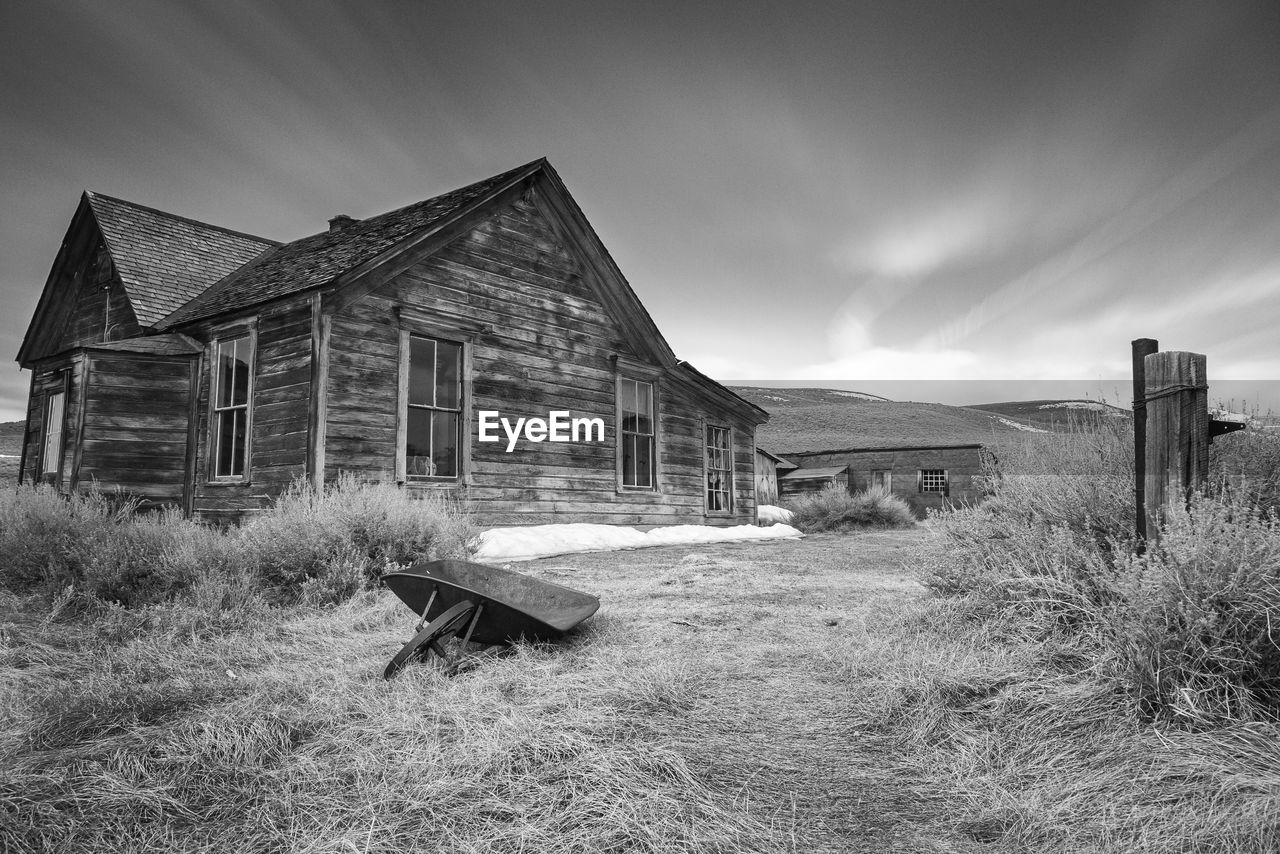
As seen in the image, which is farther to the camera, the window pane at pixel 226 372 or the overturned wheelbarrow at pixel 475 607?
the window pane at pixel 226 372

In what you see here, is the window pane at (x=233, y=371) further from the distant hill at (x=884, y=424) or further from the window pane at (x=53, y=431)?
the distant hill at (x=884, y=424)

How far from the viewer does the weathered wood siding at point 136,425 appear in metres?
9.85

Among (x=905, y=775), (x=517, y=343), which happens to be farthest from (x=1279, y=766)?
(x=517, y=343)

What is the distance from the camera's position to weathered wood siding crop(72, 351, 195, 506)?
9.85 meters

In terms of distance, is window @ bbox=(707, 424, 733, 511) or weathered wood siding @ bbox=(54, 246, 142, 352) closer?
weathered wood siding @ bbox=(54, 246, 142, 352)

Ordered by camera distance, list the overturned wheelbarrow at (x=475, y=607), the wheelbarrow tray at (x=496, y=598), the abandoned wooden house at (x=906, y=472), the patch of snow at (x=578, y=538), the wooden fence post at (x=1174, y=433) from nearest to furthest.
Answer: the wooden fence post at (x=1174, y=433) < the overturned wheelbarrow at (x=475, y=607) < the wheelbarrow tray at (x=496, y=598) < the patch of snow at (x=578, y=538) < the abandoned wooden house at (x=906, y=472)

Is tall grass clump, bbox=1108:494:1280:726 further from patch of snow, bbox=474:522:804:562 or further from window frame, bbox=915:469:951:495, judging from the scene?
window frame, bbox=915:469:951:495

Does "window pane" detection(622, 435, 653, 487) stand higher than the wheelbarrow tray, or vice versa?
"window pane" detection(622, 435, 653, 487)

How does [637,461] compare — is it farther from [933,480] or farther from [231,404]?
[933,480]

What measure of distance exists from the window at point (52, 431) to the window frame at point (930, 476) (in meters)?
28.4

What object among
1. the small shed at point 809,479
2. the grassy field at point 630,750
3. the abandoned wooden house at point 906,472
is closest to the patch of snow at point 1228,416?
the grassy field at point 630,750

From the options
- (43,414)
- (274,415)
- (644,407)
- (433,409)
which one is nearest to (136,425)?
(274,415)

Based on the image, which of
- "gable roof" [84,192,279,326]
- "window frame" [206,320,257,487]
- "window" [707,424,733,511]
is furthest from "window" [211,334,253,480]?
"window" [707,424,733,511]

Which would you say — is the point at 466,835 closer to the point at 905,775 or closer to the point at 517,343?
the point at 905,775
